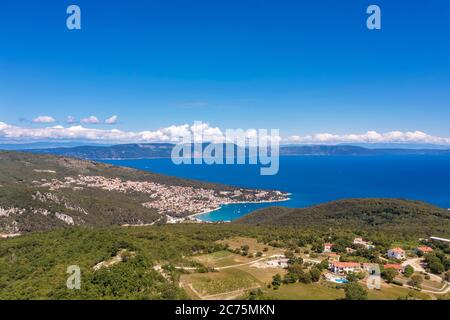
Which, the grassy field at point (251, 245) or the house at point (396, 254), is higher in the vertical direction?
the house at point (396, 254)

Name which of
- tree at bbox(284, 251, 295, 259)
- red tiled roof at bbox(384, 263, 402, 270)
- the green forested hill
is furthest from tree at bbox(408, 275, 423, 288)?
the green forested hill

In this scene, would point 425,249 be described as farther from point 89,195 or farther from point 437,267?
point 89,195

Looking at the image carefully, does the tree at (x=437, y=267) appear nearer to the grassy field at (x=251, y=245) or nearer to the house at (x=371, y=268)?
the house at (x=371, y=268)

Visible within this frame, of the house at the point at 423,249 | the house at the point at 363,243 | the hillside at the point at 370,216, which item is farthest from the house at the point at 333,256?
the hillside at the point at 370,216

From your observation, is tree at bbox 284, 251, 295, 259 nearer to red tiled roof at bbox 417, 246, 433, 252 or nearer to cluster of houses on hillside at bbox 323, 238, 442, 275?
cluster of houses on hillside at bbox 323, 238, 442, 275

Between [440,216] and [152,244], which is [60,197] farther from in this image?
[440,216]
